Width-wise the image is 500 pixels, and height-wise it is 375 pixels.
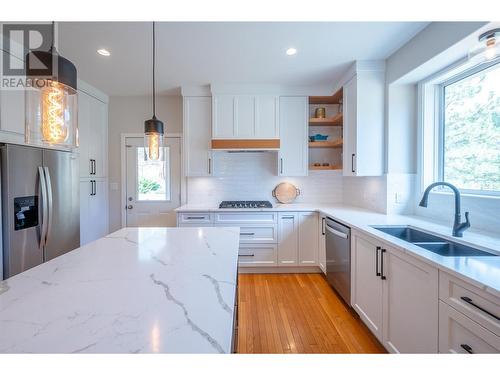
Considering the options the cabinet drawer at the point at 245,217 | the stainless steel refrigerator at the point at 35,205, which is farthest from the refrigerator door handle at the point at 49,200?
the cabinet drawer at the point at 245,217

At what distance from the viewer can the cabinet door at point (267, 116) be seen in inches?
128

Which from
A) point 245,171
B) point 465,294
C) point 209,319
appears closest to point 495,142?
point 465,294

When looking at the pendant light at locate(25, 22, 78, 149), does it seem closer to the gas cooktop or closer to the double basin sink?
the double basin sink

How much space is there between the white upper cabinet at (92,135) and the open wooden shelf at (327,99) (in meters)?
3.12

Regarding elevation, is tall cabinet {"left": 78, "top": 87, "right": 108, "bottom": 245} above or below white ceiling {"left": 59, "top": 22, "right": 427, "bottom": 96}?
below

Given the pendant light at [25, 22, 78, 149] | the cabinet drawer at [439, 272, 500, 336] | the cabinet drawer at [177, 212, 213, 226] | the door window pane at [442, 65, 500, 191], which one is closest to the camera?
the pendant light at [25, 22, 78, 149]

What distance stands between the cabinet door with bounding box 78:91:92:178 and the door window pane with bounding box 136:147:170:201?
68 centimetres

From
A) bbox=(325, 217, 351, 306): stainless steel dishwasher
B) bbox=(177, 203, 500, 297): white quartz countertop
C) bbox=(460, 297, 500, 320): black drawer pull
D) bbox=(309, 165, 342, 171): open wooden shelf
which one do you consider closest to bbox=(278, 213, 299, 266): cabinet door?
bbox=(325, 217, 351, 306): stainless steel dishwasher

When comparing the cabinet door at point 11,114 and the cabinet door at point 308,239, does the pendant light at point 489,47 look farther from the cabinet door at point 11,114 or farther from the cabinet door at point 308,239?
the cabinet door at point 11,114

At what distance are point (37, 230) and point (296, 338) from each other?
8.09 feet

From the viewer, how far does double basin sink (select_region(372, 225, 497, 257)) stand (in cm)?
148

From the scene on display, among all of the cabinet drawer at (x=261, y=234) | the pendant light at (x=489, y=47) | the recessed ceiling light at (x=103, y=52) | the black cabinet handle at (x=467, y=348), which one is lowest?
the black cabinet handle at (x=467, y=348)

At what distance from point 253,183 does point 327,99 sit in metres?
1.65

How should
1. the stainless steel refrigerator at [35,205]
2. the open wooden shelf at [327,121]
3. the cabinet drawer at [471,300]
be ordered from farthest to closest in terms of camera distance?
1. the open wooden shelf at [327,121]
2. the stainless steel refrigerator at [35,205]
3. the cabinet drawer at [471,300]
